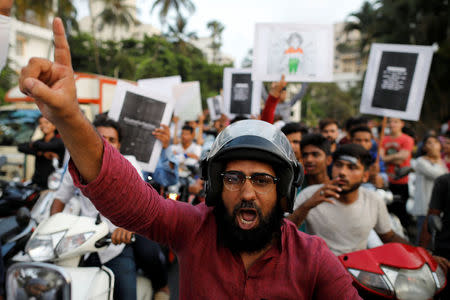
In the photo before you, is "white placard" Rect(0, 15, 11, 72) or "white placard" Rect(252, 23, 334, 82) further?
"white placard" Rect(252, 23, 334, 82)

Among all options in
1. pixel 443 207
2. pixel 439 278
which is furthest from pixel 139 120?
pixel 443 207

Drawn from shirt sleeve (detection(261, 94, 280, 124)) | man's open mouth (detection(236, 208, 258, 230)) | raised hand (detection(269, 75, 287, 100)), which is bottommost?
man's open mouth (detection(236, 208, 258, 230))

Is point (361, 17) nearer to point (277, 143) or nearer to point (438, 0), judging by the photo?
point (438, 0)

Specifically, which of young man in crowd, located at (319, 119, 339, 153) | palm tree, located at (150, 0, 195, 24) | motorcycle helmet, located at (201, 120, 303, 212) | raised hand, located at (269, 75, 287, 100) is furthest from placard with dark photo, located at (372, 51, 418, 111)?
palm tree, located at (150, 0, 195, 24)

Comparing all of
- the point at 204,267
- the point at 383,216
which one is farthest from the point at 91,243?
the point at 383,216

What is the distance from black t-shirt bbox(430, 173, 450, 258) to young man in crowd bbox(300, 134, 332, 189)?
1.06 m

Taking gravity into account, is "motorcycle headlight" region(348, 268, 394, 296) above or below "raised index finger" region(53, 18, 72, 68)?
below

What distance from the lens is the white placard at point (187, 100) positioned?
5488mm

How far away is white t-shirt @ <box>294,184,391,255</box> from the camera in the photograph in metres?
2.62

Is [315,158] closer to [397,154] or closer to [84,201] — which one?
[84,201]

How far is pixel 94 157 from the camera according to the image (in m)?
1.17

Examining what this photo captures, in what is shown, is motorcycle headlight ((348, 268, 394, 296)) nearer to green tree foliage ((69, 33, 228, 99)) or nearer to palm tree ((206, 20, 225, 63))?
green tree foliage ((69, 33, 228, 99))

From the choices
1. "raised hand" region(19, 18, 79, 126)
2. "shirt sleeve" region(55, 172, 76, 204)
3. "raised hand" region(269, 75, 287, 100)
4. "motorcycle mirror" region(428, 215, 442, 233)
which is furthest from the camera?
"raised hand" region(269, 75, 287, 100)

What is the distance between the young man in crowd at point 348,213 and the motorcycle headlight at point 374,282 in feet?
1.55
